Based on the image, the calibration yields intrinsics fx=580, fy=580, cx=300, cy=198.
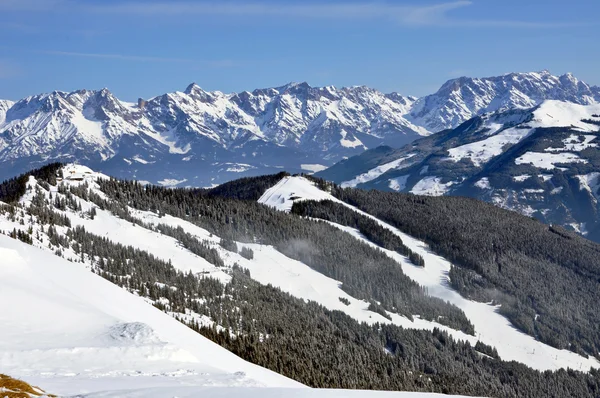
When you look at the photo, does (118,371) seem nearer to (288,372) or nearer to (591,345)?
(288,372)

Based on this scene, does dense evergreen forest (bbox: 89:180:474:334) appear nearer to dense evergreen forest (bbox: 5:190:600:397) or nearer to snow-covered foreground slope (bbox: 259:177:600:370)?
snow-covered foreground slope (bbox: 259:177:600:370)

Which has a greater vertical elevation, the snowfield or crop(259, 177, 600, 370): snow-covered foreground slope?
the snowfield

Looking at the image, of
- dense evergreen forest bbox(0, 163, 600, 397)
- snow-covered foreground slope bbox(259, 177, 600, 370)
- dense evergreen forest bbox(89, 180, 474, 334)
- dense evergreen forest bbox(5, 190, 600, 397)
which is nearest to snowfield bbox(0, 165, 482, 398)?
dense evergreen forest bbox(5, 190, 600, 397)

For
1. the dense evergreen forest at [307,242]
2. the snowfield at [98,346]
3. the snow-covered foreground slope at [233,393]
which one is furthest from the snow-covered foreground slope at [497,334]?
the snow-covered foreground slope at [233,393]

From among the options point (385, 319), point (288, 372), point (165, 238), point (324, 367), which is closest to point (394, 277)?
point (385, 319)

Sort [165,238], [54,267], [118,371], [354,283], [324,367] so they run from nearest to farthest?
[118,371] → [54,267] → [324,367] → [165,238] → [354,283]

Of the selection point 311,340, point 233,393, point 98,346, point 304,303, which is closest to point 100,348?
point 98,346

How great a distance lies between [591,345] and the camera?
174875mm

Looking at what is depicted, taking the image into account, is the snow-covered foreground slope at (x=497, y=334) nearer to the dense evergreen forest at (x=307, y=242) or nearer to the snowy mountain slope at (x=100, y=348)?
the dense evergreen forest at (x=307, y=242)

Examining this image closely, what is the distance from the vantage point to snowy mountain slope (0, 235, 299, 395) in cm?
3603

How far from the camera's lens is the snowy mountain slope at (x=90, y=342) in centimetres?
3603

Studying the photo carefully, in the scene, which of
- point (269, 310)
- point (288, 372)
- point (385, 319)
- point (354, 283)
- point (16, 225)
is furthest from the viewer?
point (354, 283)

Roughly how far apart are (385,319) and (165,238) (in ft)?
186

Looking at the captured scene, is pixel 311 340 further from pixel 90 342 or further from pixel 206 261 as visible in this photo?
pixel 90 342
